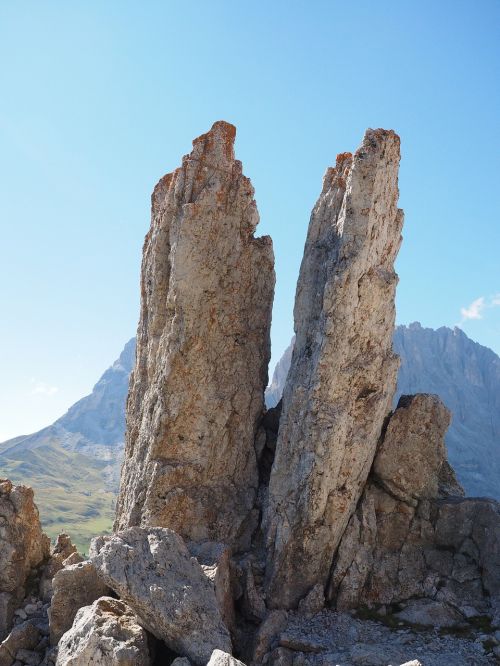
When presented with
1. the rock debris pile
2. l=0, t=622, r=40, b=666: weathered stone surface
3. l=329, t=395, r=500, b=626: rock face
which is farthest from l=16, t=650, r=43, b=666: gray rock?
l=329, t=395, r=500, b=626: rock face

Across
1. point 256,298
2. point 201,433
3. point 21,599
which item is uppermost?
point 256,298

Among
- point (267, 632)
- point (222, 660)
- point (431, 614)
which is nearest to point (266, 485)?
point (267, 632)

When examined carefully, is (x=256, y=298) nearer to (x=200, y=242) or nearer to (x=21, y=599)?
(x=200, y=242)

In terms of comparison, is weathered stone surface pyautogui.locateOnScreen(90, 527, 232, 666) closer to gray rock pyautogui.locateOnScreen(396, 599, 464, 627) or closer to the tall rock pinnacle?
the tall rock pinnacle

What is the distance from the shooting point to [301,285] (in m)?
35.2

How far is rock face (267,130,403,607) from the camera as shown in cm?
2936

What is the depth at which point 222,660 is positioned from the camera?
1911 centimetres

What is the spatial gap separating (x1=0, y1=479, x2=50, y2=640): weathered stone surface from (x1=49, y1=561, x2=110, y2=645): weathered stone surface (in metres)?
4.34

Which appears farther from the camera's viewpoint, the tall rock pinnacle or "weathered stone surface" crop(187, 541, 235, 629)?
the tall rock pinnacle

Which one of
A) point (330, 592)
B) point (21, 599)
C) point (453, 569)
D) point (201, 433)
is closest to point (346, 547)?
point (330, 592)

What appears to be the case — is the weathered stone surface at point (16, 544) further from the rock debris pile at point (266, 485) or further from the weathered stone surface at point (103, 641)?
the weathered stone surface at point (103, 641)

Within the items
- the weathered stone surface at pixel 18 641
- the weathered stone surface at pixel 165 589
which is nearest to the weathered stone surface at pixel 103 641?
the weathered stone surface at pixel 165 589

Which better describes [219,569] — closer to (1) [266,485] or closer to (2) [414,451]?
(1) [266,485]

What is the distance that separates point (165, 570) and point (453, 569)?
15877 millimetres
